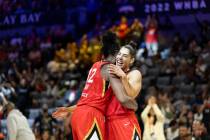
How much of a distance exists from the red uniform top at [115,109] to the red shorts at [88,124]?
0.16 metres

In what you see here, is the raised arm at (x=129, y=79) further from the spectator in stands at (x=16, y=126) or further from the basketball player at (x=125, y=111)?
the spectator in stands at (x=16, y=126)

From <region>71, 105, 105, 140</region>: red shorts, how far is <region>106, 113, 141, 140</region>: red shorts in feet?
0.42

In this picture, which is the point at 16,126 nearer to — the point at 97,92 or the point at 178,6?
the point at 97,92

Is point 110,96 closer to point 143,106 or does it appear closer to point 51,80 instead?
point 143,106

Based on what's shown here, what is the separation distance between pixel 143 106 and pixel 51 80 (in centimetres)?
539

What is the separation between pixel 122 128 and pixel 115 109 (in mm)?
237

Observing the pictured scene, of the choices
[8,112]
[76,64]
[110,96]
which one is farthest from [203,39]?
[110,96]

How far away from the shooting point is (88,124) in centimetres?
743

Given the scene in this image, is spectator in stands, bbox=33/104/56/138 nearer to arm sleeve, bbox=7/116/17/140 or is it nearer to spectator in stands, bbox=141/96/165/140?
spectator in stands, bbox=141/96/165/140

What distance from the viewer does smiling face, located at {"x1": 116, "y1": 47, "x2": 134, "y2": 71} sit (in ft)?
24.2

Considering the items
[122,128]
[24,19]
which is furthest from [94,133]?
[24,19]

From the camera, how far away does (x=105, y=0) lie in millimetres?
20891

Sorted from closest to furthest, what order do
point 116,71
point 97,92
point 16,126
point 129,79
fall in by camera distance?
point 116,71 → point 129,79 → point 97,92 → point 16,126

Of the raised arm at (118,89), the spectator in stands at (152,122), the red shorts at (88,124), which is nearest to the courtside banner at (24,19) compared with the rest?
the spectator in stands at (152,122)
